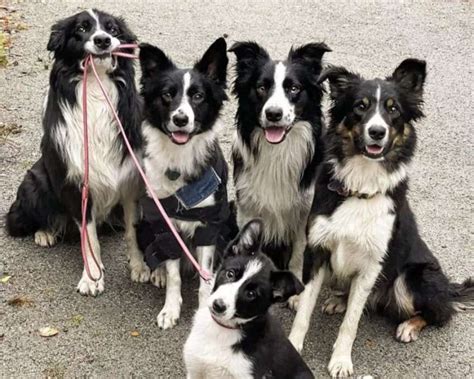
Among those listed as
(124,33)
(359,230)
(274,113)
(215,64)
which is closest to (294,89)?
(274,113)

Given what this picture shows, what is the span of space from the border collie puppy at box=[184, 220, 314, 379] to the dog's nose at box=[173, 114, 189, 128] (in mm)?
1003

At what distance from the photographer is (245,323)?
3326 mm

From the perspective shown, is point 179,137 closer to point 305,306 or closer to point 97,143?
point 97,143

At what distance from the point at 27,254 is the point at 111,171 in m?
1.07

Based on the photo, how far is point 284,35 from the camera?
387 inches

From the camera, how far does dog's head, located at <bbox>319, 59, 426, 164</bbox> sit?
150 inches

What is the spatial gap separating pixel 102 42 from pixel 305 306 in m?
2.14

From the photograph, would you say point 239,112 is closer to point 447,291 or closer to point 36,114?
point 447,291

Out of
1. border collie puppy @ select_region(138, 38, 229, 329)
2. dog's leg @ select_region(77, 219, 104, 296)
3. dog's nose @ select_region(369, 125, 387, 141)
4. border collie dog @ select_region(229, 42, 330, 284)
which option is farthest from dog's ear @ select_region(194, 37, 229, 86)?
dog's leg @ select_region(77, 219, 104, 296)

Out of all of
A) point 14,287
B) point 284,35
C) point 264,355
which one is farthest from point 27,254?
point 284,35

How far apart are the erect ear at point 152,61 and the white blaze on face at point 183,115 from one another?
164 mm

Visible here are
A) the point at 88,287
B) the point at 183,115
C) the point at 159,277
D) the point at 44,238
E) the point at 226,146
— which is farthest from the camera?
the point at 226,146

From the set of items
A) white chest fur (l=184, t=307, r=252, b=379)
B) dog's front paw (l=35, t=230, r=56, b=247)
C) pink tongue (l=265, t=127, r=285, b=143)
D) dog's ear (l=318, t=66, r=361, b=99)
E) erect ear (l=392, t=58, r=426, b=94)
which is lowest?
dog's front paw (l=35, t=230, r=56, b=247)

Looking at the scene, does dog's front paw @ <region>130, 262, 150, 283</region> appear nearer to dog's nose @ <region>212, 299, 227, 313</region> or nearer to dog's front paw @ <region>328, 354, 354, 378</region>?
dog's front paw @ <region>328, 354, 354, 378</region>
